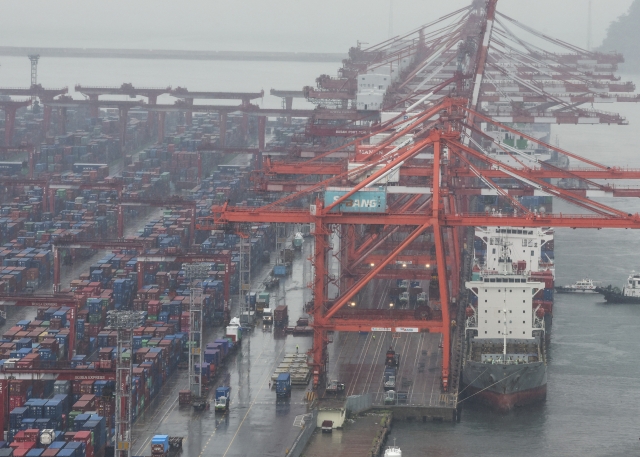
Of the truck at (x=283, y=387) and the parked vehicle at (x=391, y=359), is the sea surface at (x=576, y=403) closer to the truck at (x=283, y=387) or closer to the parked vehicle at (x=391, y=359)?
the parked vehicle at (x=391, y=359)

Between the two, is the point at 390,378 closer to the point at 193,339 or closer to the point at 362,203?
the point at 362,203

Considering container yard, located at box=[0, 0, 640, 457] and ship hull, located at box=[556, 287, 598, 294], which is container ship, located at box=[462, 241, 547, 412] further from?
ship hull, located at box=[556, 287, 598, 294]

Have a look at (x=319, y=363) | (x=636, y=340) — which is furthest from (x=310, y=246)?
(x=319, y=363)

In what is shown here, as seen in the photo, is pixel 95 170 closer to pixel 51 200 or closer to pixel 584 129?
pixel 51 200

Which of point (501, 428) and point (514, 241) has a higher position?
point (514, 241)

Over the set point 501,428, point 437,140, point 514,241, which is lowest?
point 501,428

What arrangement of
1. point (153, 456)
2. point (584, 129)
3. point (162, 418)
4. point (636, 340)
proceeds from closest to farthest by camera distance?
point (153, 456)
point (162, 418)
point (636, 340)
point (584, 129)

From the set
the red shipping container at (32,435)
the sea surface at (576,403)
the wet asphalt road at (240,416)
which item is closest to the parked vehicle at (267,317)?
the wet asphalt road at (240,416)

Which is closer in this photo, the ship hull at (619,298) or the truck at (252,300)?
the truck at (252,300)
